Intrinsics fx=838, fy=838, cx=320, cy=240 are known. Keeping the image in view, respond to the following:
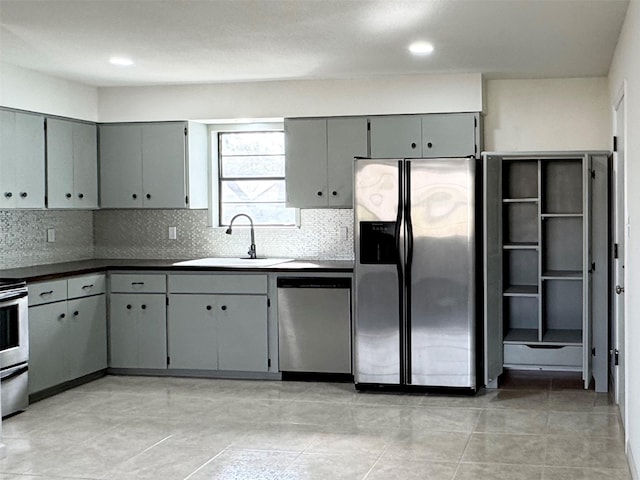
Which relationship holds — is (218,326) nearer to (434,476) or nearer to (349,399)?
(349,399)

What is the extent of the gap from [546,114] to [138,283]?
3.47 meters

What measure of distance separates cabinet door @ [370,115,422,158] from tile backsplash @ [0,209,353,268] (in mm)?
643

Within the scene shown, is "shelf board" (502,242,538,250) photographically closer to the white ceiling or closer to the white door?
the white door

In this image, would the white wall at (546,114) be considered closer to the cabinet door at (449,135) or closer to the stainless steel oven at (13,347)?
the cabinet door at (449,135)

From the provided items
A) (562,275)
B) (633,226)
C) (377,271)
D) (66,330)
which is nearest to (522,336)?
(562,275)

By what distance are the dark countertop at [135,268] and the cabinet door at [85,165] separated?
53 cm

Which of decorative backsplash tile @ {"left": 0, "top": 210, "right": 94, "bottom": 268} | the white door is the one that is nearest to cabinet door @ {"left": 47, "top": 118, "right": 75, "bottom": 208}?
decorative backsplash tile @ {"left": 0, "top": 210, "right": 94, "bottom": 268}

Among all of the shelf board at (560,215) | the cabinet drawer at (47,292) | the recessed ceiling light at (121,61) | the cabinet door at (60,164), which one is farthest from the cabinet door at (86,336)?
the shelf board at (560,215)

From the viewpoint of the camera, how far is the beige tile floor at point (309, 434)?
416cm

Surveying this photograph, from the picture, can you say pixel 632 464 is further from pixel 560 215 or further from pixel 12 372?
pixel 12 372

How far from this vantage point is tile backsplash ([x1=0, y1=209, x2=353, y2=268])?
264 inches

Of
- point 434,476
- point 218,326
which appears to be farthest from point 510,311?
point 434,476

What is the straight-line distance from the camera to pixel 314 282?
20.3 feet

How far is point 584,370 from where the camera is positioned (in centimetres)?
592
